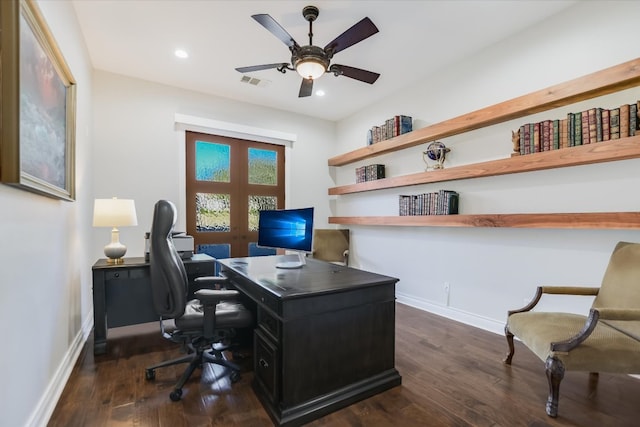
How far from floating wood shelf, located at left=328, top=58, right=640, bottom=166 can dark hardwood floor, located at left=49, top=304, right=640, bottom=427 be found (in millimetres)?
2083

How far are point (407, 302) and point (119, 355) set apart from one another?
3130mm

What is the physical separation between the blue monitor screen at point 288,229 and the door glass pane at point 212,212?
5.59 ft

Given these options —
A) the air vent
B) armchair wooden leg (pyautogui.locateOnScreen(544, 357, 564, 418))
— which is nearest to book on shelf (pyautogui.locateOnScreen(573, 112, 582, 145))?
armchair wooden leg (pyautogui.locateOnScreen(544, 357, 564, 418))

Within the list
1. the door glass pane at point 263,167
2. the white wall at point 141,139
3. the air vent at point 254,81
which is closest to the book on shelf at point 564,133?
the air vent at point 254,81

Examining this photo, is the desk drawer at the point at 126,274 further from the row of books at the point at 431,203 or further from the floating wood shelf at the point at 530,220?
the row of books at the point at 431,203

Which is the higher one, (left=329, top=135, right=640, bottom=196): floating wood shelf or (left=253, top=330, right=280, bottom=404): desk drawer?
(left=329, top=135, right=640, bottom=196): floating wood shelf

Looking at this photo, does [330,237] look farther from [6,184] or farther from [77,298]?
[6,184]

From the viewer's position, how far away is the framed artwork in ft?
3.90

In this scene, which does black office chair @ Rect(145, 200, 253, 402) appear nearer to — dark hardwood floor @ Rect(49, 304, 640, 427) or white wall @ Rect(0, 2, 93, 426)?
dark hardwood floor @ Rect(49, 304, 640, 427)

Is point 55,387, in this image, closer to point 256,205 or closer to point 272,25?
point 272,25

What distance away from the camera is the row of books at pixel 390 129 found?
375cm

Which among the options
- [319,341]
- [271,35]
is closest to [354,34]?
[271,35]

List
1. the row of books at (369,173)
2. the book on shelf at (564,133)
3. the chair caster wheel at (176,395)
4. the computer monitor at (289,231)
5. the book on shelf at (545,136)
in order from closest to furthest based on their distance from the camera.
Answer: the chair caster wheel at (176,395) → the computer monitor at (289,231) → the book on shelf at (564,133) → the book on shelf at (545,136) → the row of books at (369,173)

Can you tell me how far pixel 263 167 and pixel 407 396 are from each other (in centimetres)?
358
